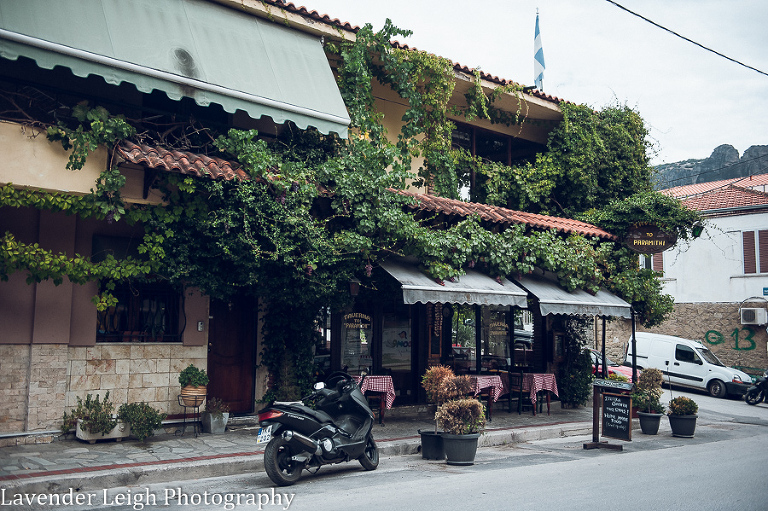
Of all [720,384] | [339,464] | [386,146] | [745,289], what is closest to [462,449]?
[339,464]

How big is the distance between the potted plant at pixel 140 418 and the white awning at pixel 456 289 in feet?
14.2

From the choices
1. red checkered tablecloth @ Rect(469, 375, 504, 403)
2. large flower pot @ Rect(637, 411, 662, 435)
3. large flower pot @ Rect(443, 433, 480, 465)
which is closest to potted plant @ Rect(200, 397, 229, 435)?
large flower pot @ Rect(443, 433, 480, 465)

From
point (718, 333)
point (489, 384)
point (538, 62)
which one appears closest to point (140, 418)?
point (489, 384)

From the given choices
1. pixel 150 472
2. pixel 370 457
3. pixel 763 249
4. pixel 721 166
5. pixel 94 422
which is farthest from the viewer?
pixel 721 166

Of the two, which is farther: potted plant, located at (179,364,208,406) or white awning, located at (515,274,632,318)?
white awning, located at (515,274,632,318)

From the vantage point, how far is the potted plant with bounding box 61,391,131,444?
895 cm

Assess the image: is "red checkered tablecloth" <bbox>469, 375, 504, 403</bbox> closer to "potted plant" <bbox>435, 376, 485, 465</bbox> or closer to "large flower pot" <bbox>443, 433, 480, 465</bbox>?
"potted plant" <bbox>435, 376, 485, 465</bbox>

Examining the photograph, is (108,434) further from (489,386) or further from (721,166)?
(721,166)

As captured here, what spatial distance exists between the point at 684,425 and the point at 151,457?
1016 centimetres

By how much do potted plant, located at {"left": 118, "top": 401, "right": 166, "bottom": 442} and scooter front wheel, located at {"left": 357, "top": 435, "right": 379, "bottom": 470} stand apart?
11.1ft

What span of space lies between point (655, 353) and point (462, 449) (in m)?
16.4

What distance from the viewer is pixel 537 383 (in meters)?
13.9

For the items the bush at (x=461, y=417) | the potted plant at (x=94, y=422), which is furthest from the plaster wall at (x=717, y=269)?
the potted plant at (x=94, y=422)

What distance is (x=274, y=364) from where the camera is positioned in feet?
36.2
